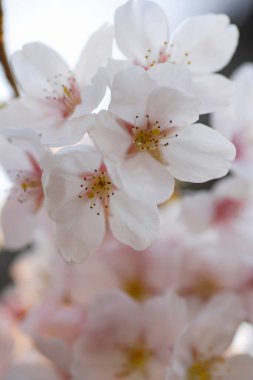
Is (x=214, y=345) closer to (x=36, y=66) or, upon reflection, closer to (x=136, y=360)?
(x=136, y=360)

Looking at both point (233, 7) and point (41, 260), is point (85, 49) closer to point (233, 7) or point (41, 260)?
point (41, 260)

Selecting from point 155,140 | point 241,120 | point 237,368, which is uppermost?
Answer: point 155,140

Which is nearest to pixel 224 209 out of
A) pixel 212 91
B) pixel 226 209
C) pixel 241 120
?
pixel 226 209

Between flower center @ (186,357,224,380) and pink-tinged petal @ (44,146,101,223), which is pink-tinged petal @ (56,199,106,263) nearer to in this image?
pink-tinged petal @ (44,146,101,223)

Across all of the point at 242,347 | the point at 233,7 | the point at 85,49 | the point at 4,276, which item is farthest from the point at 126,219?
the point at 233,7

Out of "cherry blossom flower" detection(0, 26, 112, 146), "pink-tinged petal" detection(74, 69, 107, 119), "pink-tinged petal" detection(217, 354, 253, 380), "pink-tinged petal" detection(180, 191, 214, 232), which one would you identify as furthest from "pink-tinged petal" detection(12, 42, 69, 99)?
"pink-tinged petal" detection(217, 354, 253, 380)

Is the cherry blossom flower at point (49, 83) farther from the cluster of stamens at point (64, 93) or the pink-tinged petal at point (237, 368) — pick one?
the pink-tinged petal at point (237, 368)
